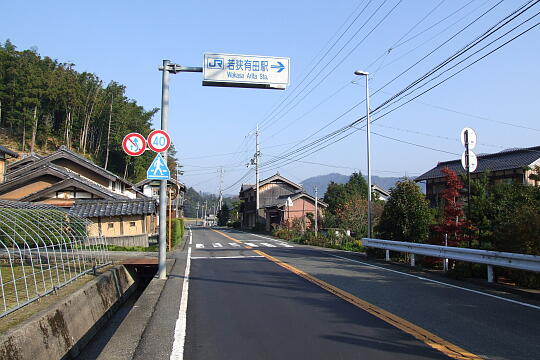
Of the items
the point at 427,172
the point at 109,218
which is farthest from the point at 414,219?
the point at 427,172

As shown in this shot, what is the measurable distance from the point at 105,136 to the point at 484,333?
2448 inches

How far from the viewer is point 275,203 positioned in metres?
53.5

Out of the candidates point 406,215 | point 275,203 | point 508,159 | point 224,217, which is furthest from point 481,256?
point 224,217

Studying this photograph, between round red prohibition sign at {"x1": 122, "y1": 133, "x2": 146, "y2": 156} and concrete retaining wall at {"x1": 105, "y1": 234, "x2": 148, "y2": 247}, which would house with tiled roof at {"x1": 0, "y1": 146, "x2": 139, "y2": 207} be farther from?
round red prohibition sign at {"x1": 122, "y1": 133, "x2": 146, "y2": 156}

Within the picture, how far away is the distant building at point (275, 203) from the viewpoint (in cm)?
4859

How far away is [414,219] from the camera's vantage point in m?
15.1

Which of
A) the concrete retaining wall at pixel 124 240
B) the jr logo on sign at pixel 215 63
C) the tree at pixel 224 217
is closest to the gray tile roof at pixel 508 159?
the concrete retaining wall at pixel 124 240

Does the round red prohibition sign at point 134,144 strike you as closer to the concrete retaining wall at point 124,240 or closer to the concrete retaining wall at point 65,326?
the concrete retaining wall at point 65,326

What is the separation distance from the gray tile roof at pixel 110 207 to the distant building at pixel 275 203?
20490 mm

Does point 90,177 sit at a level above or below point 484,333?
above

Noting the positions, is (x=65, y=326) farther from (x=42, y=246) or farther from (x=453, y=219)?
(x=453, y=219)

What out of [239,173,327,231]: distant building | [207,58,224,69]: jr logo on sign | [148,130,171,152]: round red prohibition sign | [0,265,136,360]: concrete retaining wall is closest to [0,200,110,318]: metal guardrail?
[0,265,136,360]: concrete retaining wall

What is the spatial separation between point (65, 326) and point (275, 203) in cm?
4647

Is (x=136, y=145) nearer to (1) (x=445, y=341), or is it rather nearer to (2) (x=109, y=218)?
(1) (x=445, y=341)
